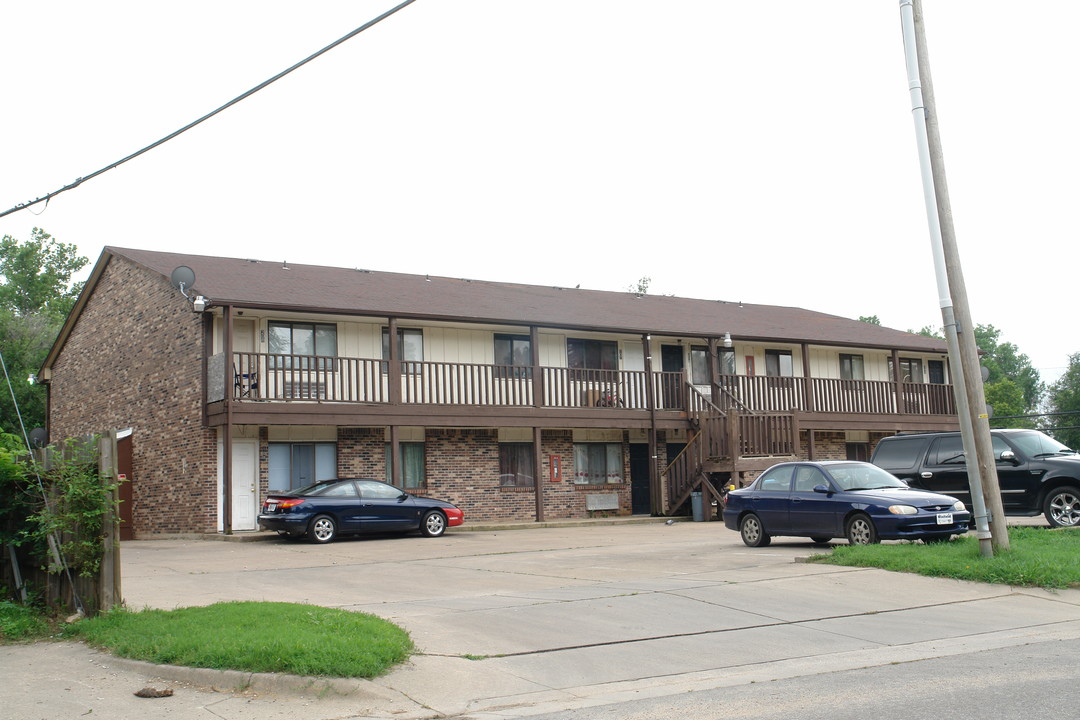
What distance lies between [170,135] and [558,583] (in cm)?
678

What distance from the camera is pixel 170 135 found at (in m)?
11.0

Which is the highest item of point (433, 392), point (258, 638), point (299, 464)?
point (433, 392)

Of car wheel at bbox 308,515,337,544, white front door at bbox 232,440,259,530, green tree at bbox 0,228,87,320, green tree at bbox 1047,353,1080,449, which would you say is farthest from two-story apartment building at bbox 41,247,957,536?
green tree at bbox 1047,353,1080,449

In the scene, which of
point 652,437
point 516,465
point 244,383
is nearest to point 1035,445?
point 652,437

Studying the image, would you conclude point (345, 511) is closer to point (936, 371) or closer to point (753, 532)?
point (753, 532)

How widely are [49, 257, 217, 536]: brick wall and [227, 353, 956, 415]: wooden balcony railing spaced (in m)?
1.98

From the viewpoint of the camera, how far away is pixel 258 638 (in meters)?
7.97

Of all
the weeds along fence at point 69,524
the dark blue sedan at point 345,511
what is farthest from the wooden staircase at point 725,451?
the weeds along fence at point 69,524

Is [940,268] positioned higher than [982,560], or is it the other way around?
[940,268]

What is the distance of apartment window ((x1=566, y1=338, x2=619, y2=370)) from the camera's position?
2861 cm

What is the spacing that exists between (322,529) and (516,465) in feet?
26.4

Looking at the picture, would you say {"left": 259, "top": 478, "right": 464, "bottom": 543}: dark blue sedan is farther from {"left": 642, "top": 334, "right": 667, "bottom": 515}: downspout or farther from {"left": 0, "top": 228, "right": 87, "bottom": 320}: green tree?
{"left": 0, "top": 228, "right": 87, "bottom": 320}: green tree

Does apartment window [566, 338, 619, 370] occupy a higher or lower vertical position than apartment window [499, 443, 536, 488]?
higher

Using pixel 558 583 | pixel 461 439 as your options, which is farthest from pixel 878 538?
pixel 461 439
